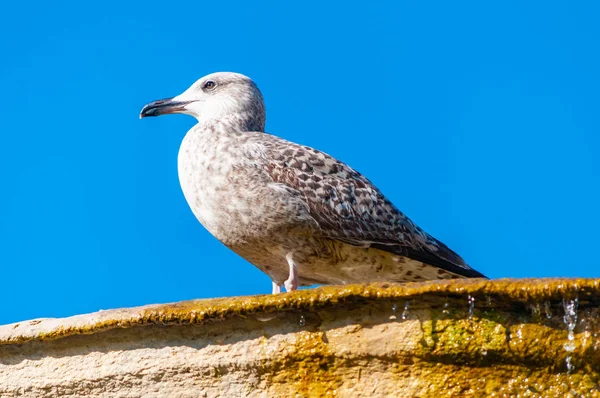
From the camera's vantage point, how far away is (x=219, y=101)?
854cm

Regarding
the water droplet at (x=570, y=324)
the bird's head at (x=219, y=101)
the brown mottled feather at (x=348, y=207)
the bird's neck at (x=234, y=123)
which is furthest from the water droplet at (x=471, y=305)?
the bird's head at (x=219, y=101)

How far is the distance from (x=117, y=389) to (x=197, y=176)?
266 centimetres

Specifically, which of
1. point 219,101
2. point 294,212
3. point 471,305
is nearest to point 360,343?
point 471,305

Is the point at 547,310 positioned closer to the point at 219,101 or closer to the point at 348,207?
the point at 348,207

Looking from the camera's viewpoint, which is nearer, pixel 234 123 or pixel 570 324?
pixel 570 324

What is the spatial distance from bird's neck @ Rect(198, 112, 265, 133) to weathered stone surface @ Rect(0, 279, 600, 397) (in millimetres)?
3156

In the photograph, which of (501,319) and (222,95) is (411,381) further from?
(222,95)

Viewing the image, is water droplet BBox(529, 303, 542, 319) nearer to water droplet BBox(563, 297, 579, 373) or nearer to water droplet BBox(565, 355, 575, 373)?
water droplet BBox(563, 297, 579, 373)

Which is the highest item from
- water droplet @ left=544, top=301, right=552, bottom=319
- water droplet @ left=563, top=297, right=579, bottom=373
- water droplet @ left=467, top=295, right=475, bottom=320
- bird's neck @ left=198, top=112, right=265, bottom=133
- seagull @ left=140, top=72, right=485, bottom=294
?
bird's neck @ left=198, top=112, right=265, bottom=133

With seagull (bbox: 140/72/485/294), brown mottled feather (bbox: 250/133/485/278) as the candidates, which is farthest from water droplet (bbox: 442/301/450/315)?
brown mottled feather (bbox: 250/133/485/278)

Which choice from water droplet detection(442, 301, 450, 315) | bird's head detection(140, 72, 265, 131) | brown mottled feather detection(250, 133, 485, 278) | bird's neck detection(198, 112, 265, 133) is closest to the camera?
water droplet detection(442, 301, 450, 315)

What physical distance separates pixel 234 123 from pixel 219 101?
349mm

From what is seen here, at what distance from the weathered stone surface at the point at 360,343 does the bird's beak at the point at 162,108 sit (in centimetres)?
374

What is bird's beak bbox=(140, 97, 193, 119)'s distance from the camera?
28.6 ft
